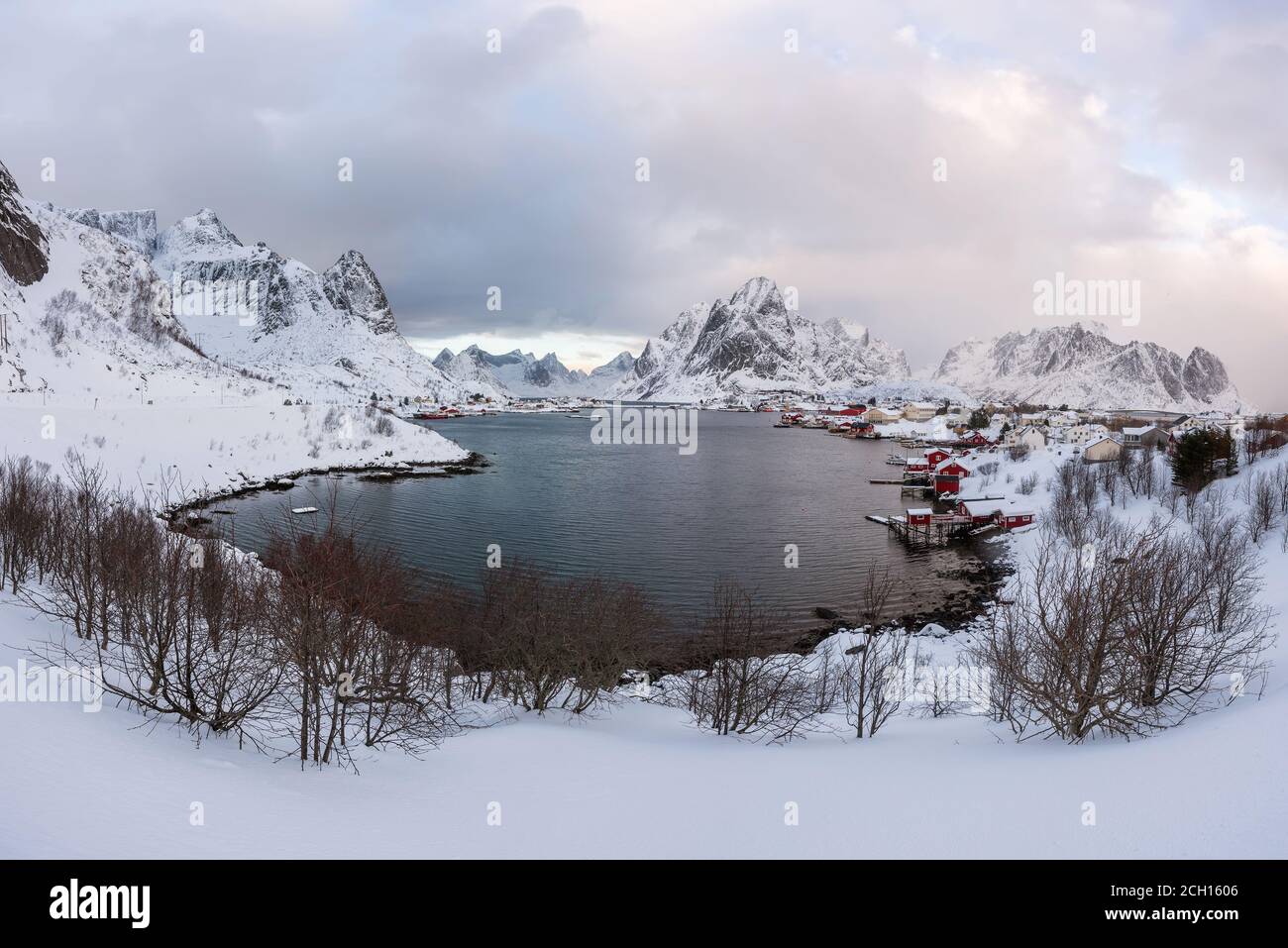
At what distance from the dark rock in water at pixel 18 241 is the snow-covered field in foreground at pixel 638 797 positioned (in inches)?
3766

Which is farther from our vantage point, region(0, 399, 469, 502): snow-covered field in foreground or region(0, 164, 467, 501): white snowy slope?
region(0, 164, 467, 501): white snowy slope

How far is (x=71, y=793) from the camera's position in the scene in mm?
8500

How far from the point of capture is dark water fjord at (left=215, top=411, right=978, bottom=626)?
38625 millimetres

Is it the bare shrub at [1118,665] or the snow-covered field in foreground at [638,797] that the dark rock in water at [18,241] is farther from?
the bare shrub at [1118,665]

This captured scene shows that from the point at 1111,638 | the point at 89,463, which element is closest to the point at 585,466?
the point at 89,463

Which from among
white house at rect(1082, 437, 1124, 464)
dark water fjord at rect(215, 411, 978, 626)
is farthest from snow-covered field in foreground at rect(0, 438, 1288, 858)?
white house at rect(1082, 437, 1124, 464)

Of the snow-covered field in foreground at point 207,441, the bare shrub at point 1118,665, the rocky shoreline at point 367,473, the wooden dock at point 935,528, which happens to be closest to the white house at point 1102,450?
the wooden dock at point 935,528

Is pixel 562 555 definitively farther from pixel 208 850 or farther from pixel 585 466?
pixel 585 466

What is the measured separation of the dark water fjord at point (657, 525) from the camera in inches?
1521

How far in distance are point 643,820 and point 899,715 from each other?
12.3 m

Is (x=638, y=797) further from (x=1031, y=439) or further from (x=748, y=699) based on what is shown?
(x=1031, y=439)

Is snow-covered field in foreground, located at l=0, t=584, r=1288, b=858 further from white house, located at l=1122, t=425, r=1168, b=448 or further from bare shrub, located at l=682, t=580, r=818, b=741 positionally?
white house, located at l=1122, t=425, r=1168, b=448

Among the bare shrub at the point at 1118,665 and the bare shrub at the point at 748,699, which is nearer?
the bare shrub at the point at 1118,665

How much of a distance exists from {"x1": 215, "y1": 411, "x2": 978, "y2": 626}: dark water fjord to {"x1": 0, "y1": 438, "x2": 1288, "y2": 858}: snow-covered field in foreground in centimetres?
1273
